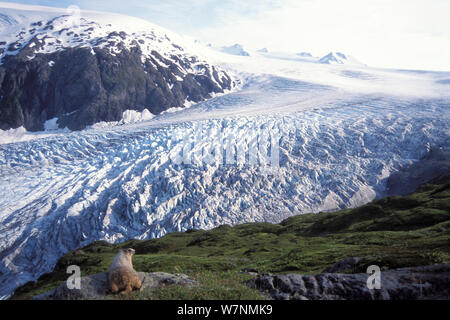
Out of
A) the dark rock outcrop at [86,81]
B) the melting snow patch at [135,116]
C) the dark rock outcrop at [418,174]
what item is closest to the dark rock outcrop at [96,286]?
the dark rock outcrop at [418,174]

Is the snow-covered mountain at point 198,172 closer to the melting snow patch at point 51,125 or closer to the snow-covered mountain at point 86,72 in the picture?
the melting snow patch at point 51,125

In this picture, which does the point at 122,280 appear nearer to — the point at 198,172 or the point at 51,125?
the point at 198,172

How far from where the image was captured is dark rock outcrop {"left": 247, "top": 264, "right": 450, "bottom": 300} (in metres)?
9.68

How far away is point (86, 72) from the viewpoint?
125 meters

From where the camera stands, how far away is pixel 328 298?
1027 centimetres

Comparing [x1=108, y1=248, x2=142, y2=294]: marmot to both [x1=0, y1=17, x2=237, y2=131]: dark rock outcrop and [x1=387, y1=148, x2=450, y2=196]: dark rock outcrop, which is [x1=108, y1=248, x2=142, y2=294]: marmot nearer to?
[x1=387, y1=148, x2=450, y2=196]: dark rock outcrop

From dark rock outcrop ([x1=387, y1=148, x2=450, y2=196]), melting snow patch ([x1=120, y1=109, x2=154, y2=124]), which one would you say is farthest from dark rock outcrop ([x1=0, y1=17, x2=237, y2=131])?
dark rock outcrop ([x1=387, y1=148, x2=450, y2=196])

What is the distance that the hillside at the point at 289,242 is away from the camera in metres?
23.8

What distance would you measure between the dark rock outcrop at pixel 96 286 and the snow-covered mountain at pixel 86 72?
113 meters

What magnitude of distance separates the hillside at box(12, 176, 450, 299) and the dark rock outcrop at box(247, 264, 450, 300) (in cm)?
596

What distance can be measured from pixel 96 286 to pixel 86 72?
12880cm

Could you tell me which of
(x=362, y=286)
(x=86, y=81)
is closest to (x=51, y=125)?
(x=86, y=81)

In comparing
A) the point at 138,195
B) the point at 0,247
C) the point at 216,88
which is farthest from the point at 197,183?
the point at 216,88

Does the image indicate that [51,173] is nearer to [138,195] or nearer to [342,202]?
[138,195]
